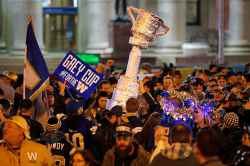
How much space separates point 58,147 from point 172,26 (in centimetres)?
3146

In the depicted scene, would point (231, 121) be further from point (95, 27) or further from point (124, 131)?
point (95, 27)

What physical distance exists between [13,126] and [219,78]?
11888 mm

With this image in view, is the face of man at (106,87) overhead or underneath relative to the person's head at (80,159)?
overhead

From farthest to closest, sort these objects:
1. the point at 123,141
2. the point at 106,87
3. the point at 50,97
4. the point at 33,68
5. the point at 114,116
→ the point at 106,87, the point at 50,97, the point at 33,68, the point at 114,116, the point at 123,141

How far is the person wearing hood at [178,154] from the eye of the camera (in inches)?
314

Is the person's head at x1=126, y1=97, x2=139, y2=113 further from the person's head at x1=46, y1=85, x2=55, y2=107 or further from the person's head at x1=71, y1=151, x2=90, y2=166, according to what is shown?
the person's head at x1=71, y1=151, x2=90, y2=166

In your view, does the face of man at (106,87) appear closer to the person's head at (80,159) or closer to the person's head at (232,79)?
the person's head at (232,79)

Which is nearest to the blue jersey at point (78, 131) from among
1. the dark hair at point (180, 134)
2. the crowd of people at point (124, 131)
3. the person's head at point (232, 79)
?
the crowd of people at point (124, 131)

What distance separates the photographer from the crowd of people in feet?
26.5

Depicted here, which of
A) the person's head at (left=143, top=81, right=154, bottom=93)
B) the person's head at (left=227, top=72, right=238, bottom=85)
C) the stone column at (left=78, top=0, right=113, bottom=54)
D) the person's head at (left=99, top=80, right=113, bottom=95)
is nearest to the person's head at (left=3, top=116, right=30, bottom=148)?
the person's head at (left=143, top=81, right=154, bottom=93)

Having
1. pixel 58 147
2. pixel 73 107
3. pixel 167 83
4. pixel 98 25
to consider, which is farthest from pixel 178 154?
pixel 98 25

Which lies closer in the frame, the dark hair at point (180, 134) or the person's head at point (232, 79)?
the dark hair at point (180, 134)

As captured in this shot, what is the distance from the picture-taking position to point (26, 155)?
343 inches

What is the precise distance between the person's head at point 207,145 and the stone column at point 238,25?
36.1 meters
